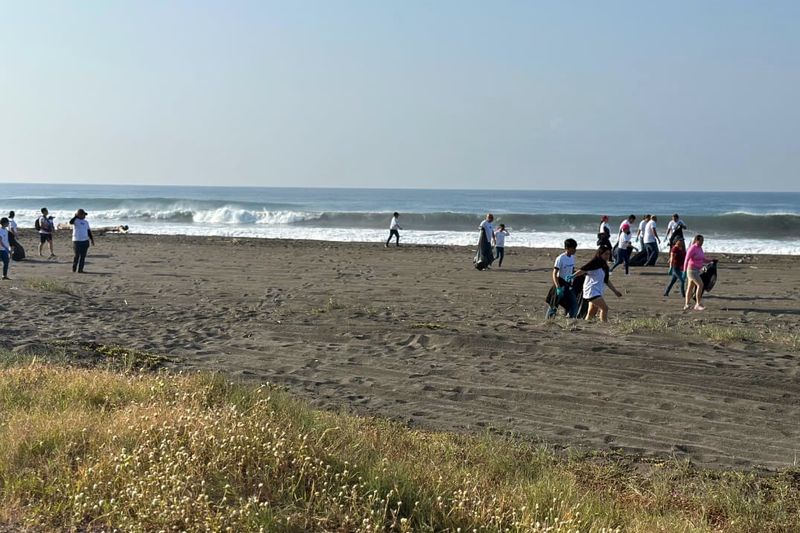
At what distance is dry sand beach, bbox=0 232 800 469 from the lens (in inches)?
283

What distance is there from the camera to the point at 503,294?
662 inches

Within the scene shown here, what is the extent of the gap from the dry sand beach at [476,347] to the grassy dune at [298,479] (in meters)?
1.05

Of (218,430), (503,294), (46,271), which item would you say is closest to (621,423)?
(218,430)

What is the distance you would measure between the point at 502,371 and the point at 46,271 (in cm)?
1488

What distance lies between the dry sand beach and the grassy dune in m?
1.05

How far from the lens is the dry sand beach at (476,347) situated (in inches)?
283

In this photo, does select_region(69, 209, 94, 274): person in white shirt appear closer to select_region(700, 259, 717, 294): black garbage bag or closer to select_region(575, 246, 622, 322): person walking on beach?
select_region(575, 246, 622, 322): person walking on beach

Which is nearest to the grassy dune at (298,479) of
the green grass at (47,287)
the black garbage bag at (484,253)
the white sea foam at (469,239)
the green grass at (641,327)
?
the green grass at (641,327)

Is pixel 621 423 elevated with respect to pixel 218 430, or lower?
lower

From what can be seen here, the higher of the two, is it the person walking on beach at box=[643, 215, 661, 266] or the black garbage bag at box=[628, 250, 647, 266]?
the person walking on beach at box=[643, 215, 661, 266]

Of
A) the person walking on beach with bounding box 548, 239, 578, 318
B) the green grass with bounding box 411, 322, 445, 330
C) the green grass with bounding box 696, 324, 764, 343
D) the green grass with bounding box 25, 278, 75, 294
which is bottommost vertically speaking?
the green grass with bounding box 25, 278, 75, 294

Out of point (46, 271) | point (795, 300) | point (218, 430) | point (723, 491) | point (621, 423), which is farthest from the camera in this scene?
point (46, 271)

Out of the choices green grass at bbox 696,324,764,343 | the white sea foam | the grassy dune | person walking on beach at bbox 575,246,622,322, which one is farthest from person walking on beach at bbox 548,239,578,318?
the white sea foam

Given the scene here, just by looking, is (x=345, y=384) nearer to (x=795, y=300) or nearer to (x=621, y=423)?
(x=621, y=423)
